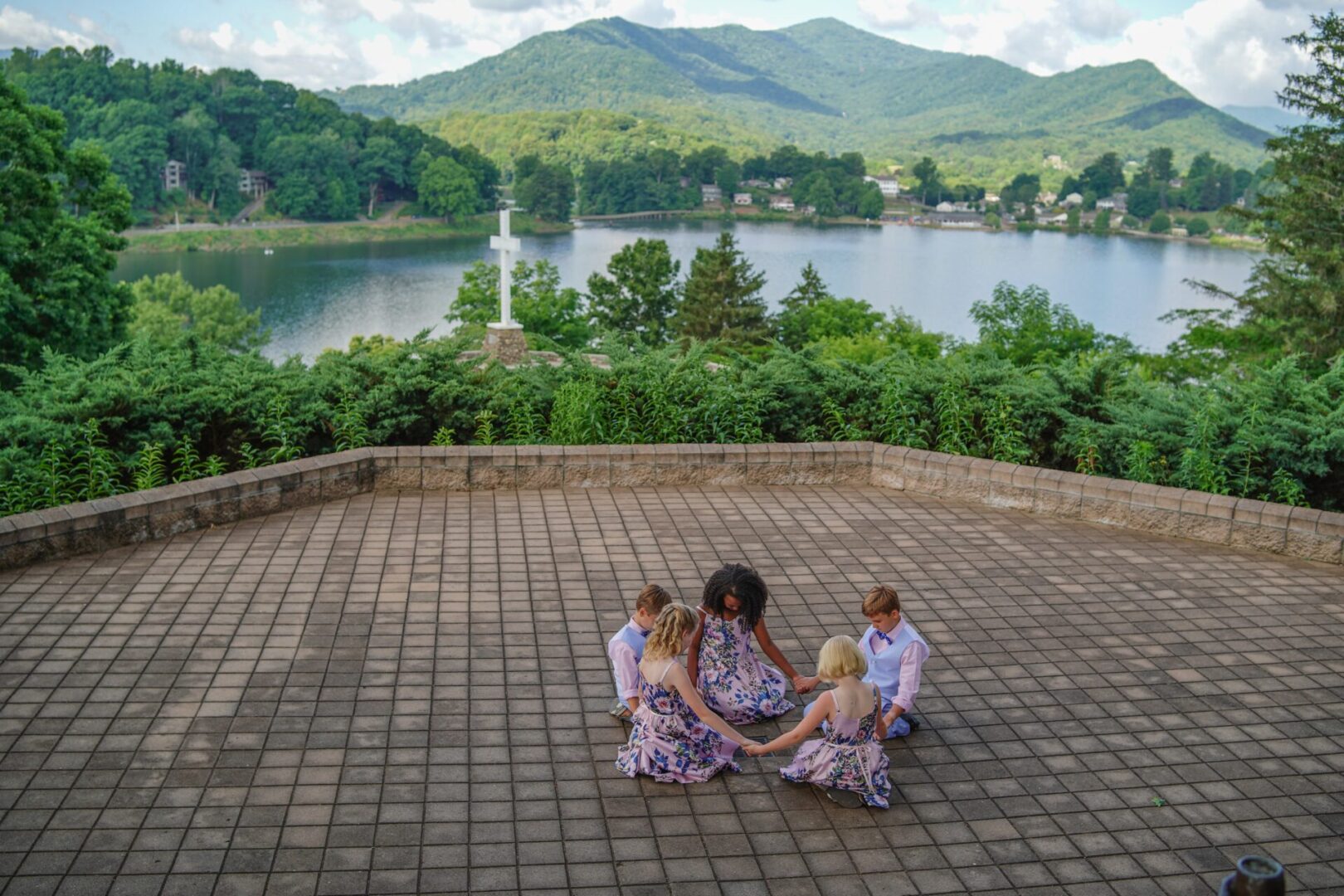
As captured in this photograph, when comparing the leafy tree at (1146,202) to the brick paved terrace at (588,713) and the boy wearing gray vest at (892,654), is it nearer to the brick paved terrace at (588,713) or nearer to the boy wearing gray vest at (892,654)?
the brick paved terrace at (588,713)

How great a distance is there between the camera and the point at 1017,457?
9656 millimetres

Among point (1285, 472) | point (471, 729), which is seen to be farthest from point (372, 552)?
point (1285, 472)

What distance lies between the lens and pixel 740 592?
5.48 m

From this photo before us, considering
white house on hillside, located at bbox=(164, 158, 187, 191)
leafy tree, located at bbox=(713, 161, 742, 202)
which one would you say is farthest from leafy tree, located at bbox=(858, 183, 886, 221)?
white house on hillside, located at bbox=(164, 158, 187, 191)

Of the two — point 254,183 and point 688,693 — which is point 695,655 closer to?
point 688,693

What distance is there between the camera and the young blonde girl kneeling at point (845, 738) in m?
4.78

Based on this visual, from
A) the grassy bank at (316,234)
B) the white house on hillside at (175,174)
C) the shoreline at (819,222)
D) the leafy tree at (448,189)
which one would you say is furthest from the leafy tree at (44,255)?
the shoreline at (819,222)

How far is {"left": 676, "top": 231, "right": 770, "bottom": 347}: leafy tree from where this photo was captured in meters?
58.0

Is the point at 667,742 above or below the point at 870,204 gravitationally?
above

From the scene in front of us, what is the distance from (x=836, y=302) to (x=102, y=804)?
47.3 meters

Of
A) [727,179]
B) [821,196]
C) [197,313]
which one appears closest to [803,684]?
[197,313]

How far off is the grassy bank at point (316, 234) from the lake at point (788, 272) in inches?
91.5

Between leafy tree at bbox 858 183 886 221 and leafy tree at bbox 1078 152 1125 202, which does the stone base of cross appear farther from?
leafy tree at bbox 1078 152 1125 202

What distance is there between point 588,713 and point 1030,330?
31.3 m
